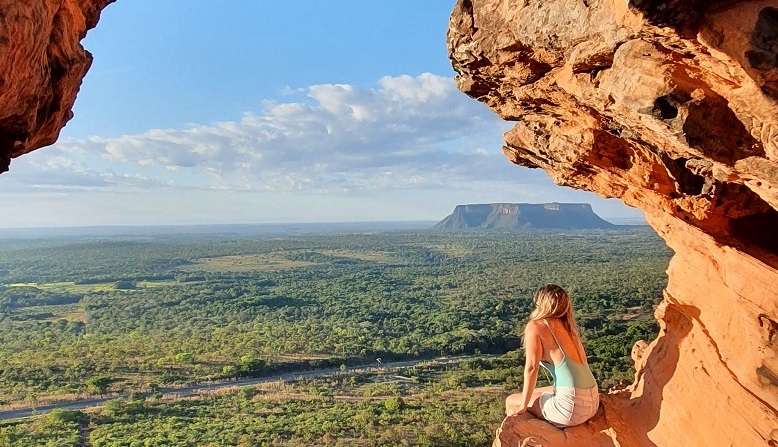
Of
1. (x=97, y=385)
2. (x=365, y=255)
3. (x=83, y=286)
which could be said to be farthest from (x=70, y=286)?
(x=97, y=385)

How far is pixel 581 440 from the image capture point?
6535 mm

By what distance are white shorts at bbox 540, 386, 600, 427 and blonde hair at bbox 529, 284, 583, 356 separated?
643 millimetres

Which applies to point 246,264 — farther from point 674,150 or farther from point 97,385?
point 674,150

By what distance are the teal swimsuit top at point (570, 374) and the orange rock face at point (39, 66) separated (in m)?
6.42

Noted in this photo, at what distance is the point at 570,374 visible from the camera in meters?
6.25

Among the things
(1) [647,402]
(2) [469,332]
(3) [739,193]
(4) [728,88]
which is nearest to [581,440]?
(1) [647,402]

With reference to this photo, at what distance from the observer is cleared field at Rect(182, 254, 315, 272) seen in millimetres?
133500

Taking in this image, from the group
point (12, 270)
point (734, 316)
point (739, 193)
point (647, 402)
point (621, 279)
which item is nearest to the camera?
point (739, 193)

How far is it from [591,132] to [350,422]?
24599 mm

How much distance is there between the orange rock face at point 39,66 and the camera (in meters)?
5.54

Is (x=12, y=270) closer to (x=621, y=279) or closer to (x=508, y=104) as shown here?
(x=621, y=279)

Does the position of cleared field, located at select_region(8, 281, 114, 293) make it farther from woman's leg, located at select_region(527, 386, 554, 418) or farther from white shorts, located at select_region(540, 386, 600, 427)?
white shorts, located at select_region(540, 386, 600, 427)

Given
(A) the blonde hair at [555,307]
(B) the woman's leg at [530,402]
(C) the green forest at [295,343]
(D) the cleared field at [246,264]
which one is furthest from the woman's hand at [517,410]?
(D) the cleared field at [246,264]

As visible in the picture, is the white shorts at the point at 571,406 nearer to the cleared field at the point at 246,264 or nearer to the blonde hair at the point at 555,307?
the blonde hair at the point at 555,307
